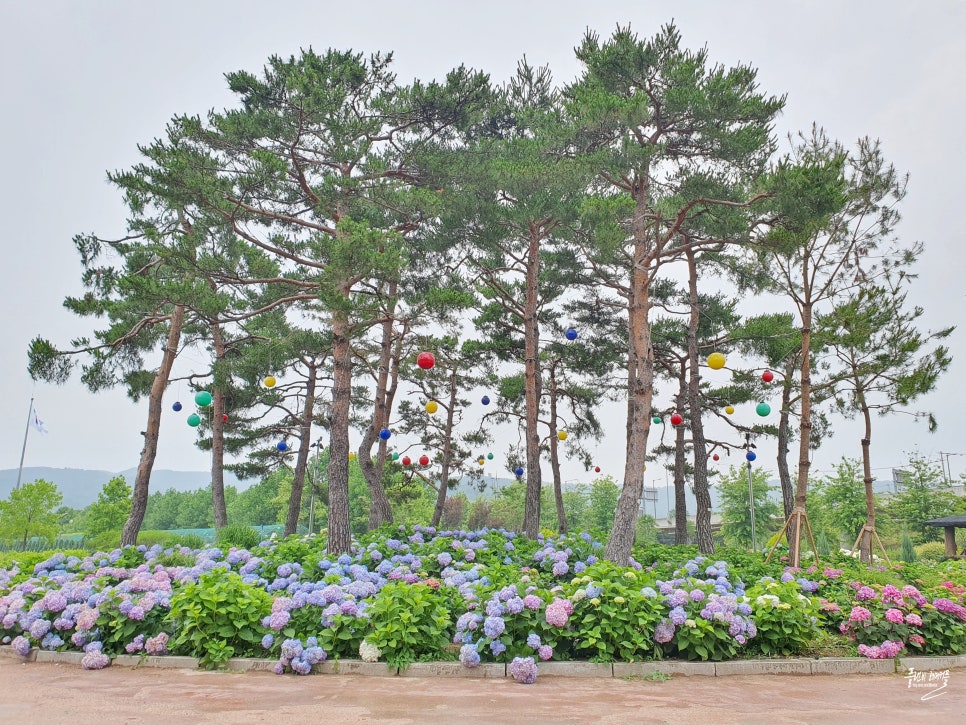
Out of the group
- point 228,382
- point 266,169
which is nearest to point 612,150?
point 266,169

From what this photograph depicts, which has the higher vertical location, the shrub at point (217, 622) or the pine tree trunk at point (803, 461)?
the pine tree trunk at point (803, 461)

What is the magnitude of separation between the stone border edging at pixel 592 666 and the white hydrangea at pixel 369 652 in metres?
0.05

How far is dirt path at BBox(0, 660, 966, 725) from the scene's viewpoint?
4.64 m

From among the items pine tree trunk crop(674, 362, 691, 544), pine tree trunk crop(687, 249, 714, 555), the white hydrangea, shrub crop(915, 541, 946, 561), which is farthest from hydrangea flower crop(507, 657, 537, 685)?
shrub crop(915, 541, 946, 561)

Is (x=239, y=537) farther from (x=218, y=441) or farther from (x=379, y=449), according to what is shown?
(x=218, y=441)

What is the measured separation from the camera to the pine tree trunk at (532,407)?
13.6m

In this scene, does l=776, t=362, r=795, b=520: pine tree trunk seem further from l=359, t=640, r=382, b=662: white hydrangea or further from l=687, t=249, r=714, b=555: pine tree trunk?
l=359, t=640, r=382, b=662: white hydrangea

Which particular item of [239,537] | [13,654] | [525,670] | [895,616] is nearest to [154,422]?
[239,537]

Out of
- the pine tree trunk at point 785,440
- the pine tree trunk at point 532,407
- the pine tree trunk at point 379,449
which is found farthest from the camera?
the pine tree trunk at point 785,440

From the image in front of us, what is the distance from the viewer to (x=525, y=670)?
5.62m

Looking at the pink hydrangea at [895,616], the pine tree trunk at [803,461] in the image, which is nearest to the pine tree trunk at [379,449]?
the pine tree trunk at [803,461]

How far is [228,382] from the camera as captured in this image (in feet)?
51.0

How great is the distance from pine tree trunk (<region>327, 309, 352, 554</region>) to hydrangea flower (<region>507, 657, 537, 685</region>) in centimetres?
568

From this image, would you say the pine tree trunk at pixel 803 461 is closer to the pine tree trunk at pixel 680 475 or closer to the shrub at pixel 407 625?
the pine tree trunk at pixel 680 475
